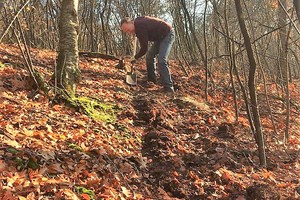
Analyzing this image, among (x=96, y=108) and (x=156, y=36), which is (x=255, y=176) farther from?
Result: (x=156, y=36)

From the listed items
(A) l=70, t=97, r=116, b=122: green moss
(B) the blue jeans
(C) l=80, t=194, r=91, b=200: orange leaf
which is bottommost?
(C) l=80, t=194, r=91, b=200: orange leaf

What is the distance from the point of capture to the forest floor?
2934 mm

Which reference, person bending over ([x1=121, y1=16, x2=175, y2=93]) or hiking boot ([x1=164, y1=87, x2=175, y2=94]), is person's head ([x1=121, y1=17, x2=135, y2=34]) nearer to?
person bending over ([x1=121, y1=16, x2=175, y2=93])

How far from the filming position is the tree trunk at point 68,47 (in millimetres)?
5012

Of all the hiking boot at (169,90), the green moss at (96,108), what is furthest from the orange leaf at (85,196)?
the hiking boot at (169,90)

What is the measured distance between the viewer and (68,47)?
522 cm

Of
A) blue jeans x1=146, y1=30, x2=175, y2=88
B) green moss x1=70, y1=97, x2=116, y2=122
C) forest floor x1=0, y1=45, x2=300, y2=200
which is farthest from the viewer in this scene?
blue jeans x1=146, y1=30, x2=175, y2=88

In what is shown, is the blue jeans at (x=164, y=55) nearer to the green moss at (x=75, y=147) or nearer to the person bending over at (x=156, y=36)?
the person bending over at (x=156, y=36)

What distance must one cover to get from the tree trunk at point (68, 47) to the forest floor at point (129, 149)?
35 cm

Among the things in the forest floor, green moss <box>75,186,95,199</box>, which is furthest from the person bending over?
green moss <box>75,186,95,199</box>

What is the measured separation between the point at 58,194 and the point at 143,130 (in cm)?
244

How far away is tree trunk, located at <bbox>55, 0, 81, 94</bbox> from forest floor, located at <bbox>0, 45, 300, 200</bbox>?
1.16 feet

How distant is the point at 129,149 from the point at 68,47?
79.6 inches

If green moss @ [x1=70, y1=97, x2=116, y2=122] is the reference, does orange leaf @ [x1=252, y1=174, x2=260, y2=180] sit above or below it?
below
